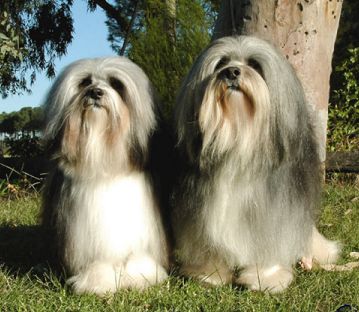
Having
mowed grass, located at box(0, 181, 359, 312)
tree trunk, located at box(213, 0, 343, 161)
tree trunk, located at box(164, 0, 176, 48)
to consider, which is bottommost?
mowed grass, located at box(0, 181, 359, 312)

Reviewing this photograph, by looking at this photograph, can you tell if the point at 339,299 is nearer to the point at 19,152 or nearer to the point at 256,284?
the point at 256,284

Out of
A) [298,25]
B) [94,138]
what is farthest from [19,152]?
[94,138]

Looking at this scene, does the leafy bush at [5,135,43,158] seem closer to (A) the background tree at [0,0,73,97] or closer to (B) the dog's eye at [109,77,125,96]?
(A) the background tree at [0,0,73,97]

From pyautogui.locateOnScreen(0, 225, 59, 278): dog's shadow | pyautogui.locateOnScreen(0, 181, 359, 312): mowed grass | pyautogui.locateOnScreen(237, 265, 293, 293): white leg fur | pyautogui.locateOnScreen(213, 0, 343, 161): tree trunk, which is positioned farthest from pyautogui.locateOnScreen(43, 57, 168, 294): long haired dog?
pyautogui.locateOnScreen(213, 0, 343, 161): tree trunk

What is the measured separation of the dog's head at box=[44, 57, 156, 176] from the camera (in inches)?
125

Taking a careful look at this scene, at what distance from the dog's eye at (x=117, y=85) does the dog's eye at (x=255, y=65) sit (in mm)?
683

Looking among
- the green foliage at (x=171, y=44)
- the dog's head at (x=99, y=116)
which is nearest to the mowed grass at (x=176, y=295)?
the dog's head at (x=99, y=116)

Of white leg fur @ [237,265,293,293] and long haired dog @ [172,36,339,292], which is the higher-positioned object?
long haired dog @ [172,36,339,292]

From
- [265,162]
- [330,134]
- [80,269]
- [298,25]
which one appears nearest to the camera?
[265,162]

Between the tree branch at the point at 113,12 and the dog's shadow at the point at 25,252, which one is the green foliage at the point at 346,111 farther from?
the tree branch at the point at 113,12

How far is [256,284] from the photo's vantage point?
10.7 ft

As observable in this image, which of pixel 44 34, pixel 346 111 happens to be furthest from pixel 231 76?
pixel 44 34

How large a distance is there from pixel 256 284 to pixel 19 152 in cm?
709

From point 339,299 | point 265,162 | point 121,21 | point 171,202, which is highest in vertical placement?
point 121,21
